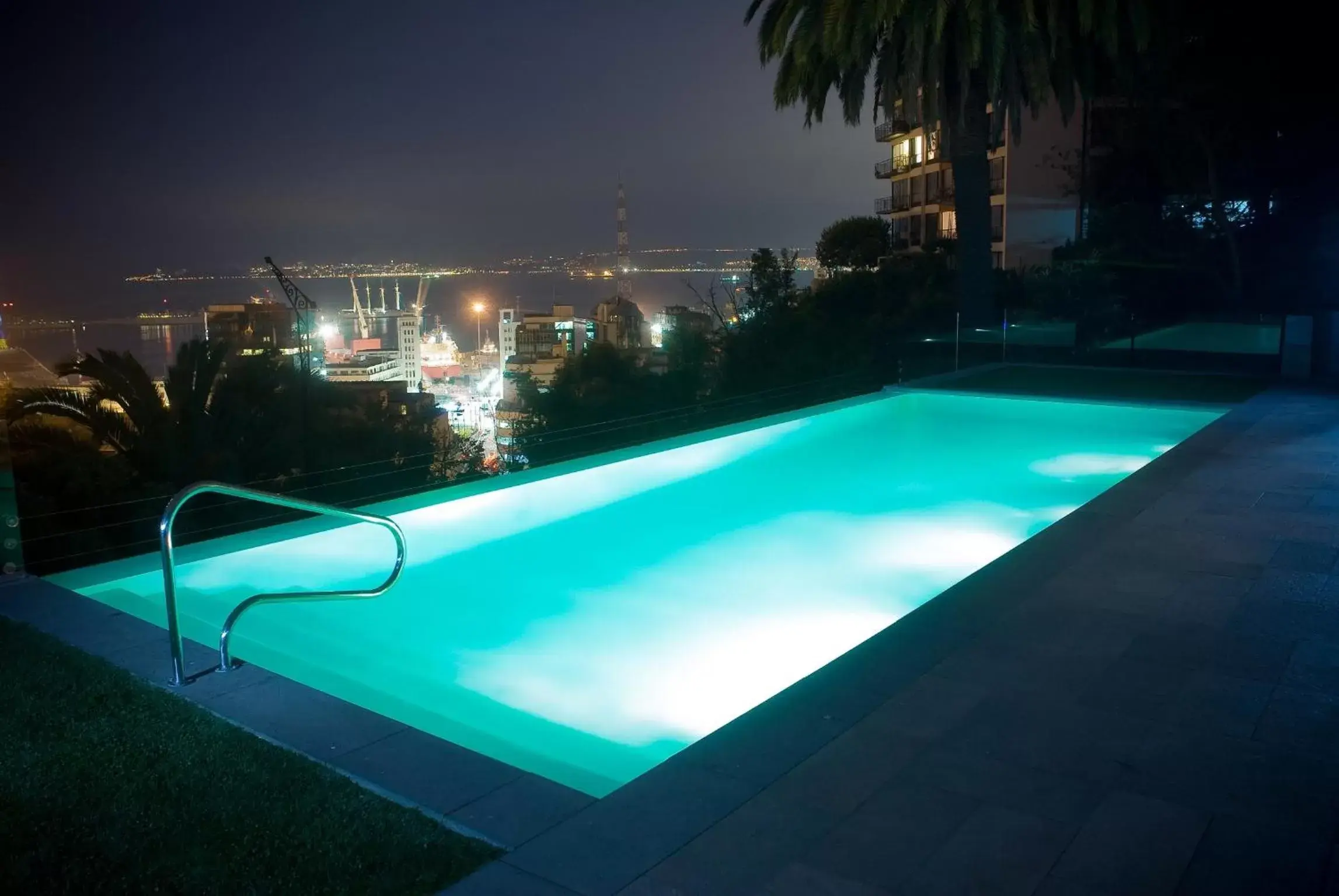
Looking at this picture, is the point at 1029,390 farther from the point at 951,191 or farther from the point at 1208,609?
the point at 951,191

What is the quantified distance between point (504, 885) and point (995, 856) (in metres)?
1.20

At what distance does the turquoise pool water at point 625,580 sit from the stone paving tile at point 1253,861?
1.86 meters

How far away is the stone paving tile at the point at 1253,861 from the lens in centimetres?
230

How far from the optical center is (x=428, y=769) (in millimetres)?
2930

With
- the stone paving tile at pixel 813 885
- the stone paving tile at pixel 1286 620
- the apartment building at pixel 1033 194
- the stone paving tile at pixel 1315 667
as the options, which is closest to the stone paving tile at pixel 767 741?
the stone paving tile at pixel 813 885

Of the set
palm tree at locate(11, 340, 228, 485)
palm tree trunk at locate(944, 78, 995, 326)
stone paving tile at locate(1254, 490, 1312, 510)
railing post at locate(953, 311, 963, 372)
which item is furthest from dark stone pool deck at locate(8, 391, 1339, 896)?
palm tree trunk at locate(944, 78, 995, 326)

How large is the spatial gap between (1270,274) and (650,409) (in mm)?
14128

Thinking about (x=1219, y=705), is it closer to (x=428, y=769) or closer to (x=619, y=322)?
(x=428, y=769)

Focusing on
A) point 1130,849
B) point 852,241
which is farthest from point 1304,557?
point 852,241

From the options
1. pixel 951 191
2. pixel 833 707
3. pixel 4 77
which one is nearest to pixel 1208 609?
pixel 833 707

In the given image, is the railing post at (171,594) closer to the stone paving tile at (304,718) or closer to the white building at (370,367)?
the stone paving tile at (304,718)

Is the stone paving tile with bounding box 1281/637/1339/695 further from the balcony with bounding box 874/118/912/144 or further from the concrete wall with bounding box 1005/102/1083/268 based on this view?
the balcony with bounding box 874/118/912/144

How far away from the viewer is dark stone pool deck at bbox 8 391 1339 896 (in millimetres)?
2387

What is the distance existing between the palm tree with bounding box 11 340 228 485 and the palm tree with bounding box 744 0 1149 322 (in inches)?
375
